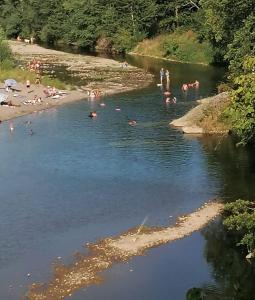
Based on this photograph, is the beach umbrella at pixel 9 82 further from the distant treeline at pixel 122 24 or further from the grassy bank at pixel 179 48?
the grassy bank at pixel 179 48

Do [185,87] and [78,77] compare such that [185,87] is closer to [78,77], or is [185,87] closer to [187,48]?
[78,77]

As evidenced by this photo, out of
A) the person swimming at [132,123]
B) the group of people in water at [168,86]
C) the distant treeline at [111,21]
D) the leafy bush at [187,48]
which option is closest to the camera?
the person swimming at [132,123]

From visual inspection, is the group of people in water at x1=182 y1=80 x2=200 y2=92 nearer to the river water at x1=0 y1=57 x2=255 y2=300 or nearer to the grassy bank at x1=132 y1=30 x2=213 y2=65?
the river water at x1=0 y1=57 x2=255 y2=300

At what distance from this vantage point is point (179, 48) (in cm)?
11244

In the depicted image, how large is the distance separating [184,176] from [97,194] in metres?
7.73

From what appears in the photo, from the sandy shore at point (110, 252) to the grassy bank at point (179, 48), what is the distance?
67.1 meters

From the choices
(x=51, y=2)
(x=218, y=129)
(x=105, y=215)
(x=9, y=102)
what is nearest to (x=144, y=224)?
(x=105, y=215)

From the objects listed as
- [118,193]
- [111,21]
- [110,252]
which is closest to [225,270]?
[110,252]

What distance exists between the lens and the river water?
3425 cm

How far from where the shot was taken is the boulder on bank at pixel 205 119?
63.1m

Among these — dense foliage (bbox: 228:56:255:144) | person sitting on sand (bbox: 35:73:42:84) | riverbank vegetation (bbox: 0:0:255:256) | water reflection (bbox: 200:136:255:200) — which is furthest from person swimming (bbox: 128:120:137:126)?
dense foliage (bbox: 228:56:255:144)

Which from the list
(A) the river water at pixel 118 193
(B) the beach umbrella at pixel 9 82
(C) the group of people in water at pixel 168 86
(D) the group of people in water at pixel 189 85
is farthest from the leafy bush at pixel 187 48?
(B) the beach umbrella at pixel 9 82

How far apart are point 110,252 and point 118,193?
10.2m

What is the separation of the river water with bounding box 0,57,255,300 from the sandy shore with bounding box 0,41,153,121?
12.1 feet
